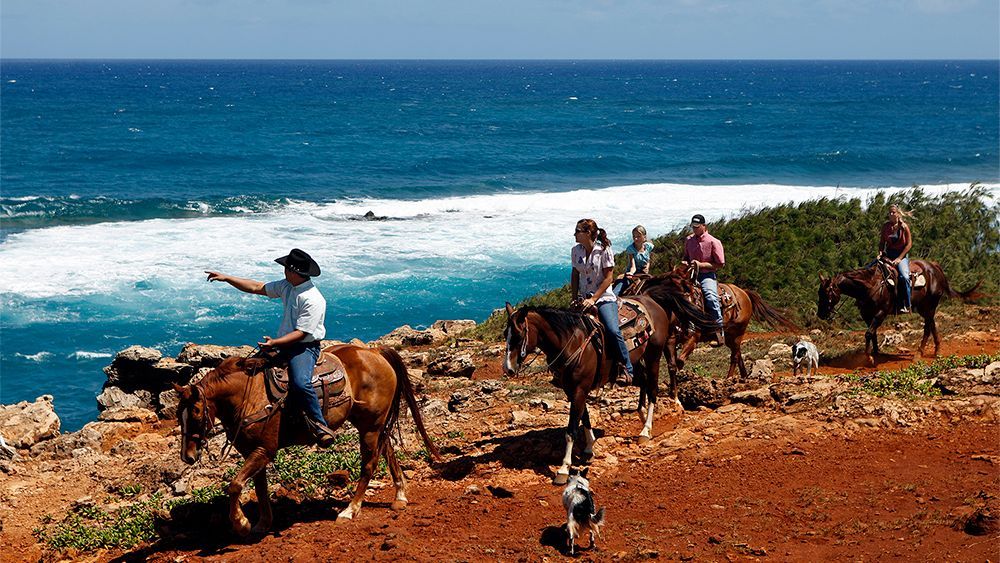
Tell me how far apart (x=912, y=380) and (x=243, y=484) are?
8.56m

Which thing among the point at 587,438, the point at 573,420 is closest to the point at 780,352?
the point at 587,438

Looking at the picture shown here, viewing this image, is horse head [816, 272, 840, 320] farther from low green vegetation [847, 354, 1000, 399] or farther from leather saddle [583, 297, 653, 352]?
leather saddle [583, 297, 653, 352]

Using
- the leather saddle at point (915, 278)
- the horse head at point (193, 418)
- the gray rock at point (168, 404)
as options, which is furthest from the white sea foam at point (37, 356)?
the leather saddle at point (915, 278)

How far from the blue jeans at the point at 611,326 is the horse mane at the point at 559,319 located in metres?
0.48

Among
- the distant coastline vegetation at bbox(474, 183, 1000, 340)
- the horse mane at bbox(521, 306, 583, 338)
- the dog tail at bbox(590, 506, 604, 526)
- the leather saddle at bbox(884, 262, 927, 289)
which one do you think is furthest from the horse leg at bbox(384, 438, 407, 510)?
the distant coastline vegetation at bbox(474, 183, 1000, 340)

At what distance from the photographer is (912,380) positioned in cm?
1247

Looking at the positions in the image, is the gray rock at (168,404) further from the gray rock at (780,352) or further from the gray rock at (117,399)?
the gray rock at (780,352)

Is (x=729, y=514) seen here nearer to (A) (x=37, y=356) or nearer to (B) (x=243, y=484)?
(B) (x=243, y=484)

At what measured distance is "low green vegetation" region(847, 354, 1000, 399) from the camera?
1209 centimetres

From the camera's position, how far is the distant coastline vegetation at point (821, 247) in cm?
2241

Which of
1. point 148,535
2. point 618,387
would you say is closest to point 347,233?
point 618,387

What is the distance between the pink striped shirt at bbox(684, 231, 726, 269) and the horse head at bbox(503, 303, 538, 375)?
4.75 metres

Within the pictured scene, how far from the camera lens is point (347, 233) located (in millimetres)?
42594

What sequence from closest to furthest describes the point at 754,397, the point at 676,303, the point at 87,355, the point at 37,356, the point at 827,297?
the point at 676,303
the point at 754,397
the point at 827,297
the point at 37,356
the point at 87,355
